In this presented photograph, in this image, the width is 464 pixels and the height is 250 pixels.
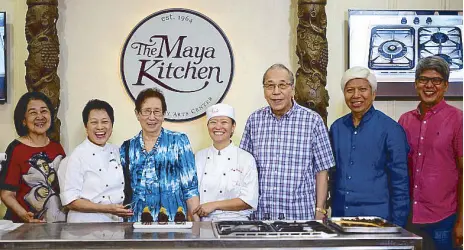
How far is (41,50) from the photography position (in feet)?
12.3

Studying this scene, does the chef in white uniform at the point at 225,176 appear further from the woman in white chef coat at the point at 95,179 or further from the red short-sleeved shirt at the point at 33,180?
the red short-sleeved shirt at the point at 33,180

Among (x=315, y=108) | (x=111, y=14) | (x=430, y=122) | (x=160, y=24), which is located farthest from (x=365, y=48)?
(x=111, y=14)

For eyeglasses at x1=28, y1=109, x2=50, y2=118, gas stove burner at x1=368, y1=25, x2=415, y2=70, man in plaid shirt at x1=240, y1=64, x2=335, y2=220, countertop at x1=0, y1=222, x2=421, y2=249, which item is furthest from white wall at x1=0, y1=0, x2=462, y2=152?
countertop at x1=0, y1=222, x2=421, y2=249

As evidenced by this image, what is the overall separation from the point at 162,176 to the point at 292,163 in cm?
71

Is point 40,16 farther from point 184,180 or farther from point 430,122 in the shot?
point 430,122

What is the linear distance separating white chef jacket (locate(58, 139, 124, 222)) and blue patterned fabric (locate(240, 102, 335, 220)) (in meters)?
0.78

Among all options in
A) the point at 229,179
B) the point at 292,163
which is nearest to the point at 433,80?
the point at 292,163

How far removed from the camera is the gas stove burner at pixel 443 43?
159 inches

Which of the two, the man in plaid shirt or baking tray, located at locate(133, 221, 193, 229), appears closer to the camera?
baking tray, located at locate(133, 221, 193, 229)

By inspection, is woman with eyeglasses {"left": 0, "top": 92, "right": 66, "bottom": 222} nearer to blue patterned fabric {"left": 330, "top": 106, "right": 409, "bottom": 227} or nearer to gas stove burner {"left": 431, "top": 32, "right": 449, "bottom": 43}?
blue patterned fabric {"left": 330, "top": 106, "right": 409, "bottom": 227}

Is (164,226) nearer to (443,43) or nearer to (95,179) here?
(95,179)

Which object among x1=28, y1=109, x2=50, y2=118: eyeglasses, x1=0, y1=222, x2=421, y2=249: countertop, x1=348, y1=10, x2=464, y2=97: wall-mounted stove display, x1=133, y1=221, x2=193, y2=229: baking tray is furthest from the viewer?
x1=348, y1=10, x2=464, y2=97: wall-mounted stove display

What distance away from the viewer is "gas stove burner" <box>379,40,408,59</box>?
13.3 feet

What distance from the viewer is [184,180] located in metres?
2.90
